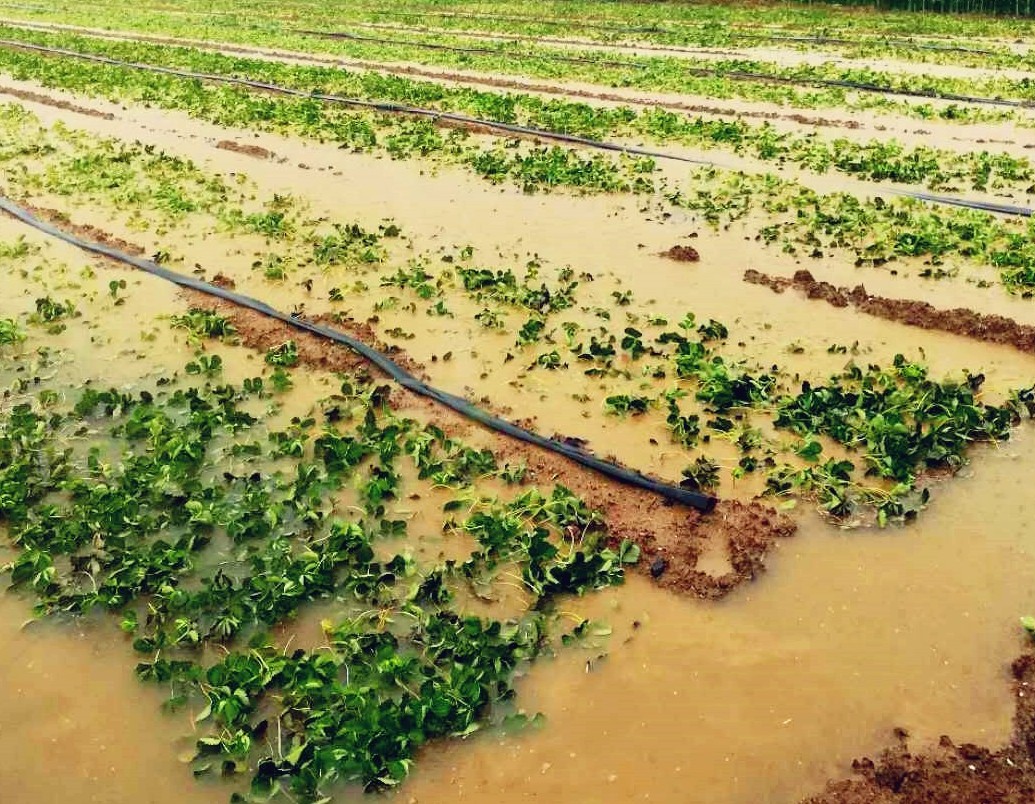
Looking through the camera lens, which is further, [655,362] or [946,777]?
[655,362]

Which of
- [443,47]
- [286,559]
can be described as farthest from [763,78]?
[286,559]

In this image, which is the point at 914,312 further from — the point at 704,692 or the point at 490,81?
the point at 490,81

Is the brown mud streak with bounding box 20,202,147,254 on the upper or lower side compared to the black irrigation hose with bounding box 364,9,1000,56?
lower

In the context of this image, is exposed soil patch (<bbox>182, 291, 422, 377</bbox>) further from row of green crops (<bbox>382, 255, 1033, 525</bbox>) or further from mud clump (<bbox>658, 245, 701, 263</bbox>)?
mud clump (<bbox>658, 245, 701, 263</bbox>)

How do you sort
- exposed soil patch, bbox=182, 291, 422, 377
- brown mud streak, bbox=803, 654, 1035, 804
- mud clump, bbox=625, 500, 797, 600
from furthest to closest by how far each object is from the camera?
exposed soil patch, bbox=182, 291, 422, 377
mud clump, bbox=625, 500, 797, 600
brown mud streak, bbox=803, 654, 1035, 804

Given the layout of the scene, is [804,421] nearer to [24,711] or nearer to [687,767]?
[687,767]

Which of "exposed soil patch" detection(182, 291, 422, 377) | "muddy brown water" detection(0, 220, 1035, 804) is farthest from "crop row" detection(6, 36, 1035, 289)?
"muddy brown water" detection(0, 220, 1035, 804)

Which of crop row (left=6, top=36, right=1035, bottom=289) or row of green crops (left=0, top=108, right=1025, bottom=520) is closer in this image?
row of green crops (left=0, top=108, right=1025, bottom=520)
